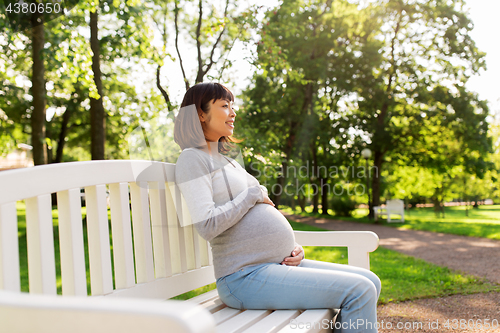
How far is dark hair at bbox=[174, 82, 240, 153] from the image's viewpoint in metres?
2.15

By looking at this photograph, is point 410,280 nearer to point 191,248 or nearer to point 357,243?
point 357,243

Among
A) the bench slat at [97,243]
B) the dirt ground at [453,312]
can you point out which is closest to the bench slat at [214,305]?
the bench slat at [97,243]

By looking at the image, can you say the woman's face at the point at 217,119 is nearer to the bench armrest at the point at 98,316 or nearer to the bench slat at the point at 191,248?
the bench slat at the point at 191,248

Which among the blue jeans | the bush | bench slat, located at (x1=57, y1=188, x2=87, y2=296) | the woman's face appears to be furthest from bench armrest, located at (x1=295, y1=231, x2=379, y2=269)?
the bush

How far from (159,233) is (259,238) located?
0.53 metres

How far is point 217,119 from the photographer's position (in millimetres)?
2182

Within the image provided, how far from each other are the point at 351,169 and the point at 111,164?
69.3 feet

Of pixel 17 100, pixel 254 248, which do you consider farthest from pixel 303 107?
pixel 254 248

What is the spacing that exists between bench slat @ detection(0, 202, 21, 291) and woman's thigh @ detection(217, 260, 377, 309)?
90 centimetres

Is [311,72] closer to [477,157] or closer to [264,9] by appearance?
[264,9]

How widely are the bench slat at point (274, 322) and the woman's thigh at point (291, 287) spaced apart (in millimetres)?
41

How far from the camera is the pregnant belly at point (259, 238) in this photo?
1.86 m

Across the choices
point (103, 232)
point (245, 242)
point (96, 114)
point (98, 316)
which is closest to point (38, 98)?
point (96, 114)

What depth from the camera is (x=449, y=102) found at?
1655 cm
